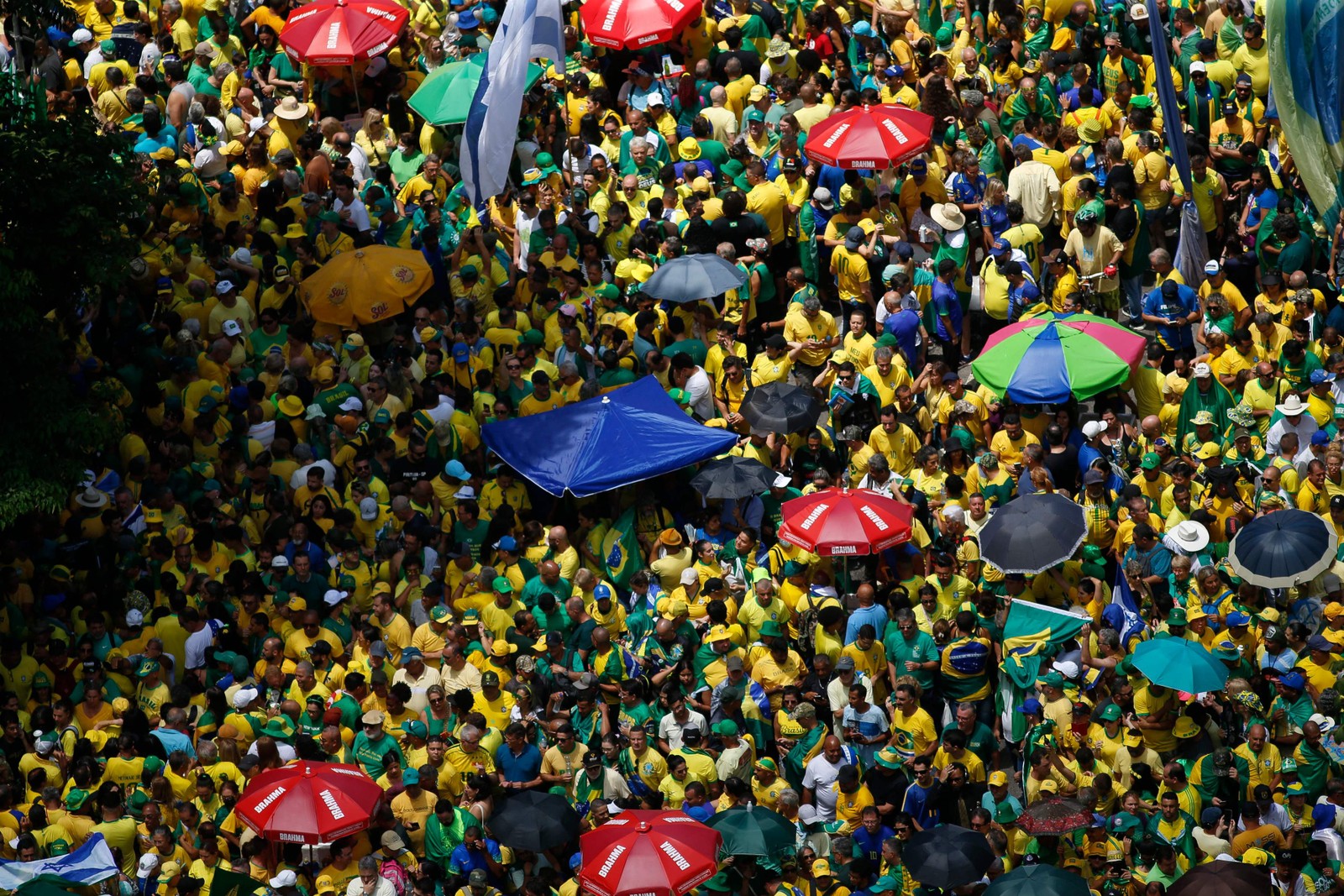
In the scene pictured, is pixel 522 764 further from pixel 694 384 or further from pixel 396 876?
pixel 694 384

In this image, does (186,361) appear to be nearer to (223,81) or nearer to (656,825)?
(223,81)

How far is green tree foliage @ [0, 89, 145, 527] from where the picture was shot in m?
21.0

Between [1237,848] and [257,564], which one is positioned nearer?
[1237,848]

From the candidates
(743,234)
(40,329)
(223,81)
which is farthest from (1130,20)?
(40,329)

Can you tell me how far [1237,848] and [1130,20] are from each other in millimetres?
9854

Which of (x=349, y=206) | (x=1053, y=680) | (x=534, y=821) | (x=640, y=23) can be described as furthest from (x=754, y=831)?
(x=640, y=23)

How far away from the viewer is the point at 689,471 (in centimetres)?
2288

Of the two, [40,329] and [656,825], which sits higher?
[40,329]

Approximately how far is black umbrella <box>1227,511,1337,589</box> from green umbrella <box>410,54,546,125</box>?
30.0 ft

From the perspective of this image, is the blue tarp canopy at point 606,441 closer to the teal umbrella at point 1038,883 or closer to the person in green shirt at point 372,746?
the person in green shirt at point 372,746

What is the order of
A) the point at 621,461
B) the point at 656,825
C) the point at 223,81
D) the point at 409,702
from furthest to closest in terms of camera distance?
the point at 223,81
the point at 621,461
the point at 409,702
the point at 656,825

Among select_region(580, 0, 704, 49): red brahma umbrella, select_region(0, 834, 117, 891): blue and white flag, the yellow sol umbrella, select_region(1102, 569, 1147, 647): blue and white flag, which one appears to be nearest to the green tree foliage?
the yellow sol umbrella

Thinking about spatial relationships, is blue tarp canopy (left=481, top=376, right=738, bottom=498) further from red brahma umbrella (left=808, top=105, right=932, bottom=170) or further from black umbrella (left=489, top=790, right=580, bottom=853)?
black umbrella (left=489, top=790, right=580, bottom=853)

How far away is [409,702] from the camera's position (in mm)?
21078
